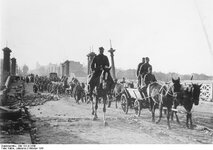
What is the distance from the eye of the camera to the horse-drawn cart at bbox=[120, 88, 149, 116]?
35.8ft

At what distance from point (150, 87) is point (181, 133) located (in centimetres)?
282

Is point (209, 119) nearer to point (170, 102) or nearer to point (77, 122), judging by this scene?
point (170, 102)

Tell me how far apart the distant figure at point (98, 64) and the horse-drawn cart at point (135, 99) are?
6.70 ft

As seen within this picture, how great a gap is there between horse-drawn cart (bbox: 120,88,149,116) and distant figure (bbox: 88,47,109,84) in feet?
6.70

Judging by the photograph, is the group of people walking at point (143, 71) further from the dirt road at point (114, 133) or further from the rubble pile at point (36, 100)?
the rubble pile at point (36, 100)

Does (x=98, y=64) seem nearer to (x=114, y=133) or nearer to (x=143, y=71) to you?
(x=143, y=71)

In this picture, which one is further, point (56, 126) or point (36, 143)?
point (56, 126)

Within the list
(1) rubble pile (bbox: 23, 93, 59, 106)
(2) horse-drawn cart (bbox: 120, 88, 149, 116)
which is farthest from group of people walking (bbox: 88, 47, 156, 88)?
(1) rubble pile (bbox: 23, 93, 59, 106)

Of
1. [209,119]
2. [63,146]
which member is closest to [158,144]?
[63,146]

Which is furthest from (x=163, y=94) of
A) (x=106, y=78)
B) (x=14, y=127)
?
(x=14, y=127)

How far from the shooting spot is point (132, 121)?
970cm

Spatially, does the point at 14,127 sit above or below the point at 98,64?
below

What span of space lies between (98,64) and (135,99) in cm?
317

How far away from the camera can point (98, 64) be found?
10258mm
